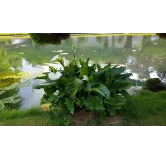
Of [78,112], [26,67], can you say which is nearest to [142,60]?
[78,112]

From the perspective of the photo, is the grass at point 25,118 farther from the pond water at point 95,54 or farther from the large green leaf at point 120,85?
the large green leaf at point 120,85

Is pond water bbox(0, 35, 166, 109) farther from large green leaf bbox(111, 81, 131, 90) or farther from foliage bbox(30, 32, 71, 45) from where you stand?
large green leaf bbox(111, 81, 131, 90)

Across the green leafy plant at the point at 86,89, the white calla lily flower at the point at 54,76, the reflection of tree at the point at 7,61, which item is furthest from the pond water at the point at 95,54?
the white calla lily flower at the point at 54,76

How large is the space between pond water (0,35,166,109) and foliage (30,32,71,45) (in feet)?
0.26

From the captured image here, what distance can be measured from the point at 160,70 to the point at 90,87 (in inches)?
46.4

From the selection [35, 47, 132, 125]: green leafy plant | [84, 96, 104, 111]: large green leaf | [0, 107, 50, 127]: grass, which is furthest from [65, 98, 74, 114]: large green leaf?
[0, 107, 50, 127]: grass

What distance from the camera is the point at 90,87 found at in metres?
2.22

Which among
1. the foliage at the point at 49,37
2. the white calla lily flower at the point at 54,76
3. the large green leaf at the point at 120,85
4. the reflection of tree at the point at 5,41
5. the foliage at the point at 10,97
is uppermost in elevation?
the foliage at the point at 49,37

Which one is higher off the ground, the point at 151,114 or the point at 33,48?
the point at 33,48

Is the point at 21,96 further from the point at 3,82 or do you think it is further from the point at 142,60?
the point at 142,60

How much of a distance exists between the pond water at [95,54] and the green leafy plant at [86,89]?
653 mm

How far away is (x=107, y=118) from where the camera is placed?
7.87 feet

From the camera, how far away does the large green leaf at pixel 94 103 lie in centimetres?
222

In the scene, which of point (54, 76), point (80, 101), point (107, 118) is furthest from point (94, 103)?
point (54, 76)
